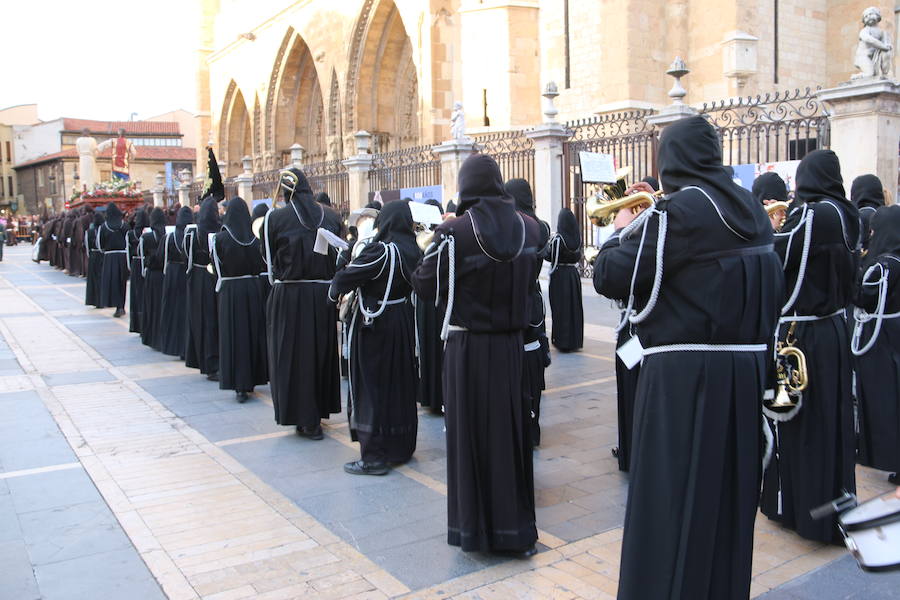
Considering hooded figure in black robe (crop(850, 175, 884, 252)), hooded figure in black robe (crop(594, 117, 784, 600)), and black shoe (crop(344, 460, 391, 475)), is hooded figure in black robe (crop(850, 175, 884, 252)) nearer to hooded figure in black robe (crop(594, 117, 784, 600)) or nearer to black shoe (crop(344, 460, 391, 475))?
hooded figure in black robe (crop(594, 117, 784, 600))

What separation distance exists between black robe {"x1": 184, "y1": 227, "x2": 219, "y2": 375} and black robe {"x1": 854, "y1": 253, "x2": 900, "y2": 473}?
21.4 feet

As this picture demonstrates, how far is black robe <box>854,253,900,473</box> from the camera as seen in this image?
5.23 metres

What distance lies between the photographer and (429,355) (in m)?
7.42

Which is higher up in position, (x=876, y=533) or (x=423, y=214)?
(x=423, y=214)

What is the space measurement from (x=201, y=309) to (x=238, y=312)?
164cm

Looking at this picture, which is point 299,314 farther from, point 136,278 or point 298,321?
point 136,278

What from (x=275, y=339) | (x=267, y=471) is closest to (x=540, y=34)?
(x=275, y=339)

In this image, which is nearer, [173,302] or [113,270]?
[173,302]

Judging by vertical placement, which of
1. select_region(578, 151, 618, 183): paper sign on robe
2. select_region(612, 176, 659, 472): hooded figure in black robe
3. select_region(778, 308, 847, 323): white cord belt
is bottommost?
select_region(612, 176, 659, 472): hooded figure in black robe

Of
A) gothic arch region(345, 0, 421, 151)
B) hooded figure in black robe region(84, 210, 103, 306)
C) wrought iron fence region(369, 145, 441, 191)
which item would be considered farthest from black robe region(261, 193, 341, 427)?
gothic arch region(345, 0, 421, 151)

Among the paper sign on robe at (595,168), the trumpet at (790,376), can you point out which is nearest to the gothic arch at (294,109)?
the paper sign on robe at (595,168)

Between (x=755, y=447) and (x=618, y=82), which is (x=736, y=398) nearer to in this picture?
(x=755, y=447)

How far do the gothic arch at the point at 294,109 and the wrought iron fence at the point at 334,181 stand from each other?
11800 mm

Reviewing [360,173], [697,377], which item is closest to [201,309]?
[697,377]
